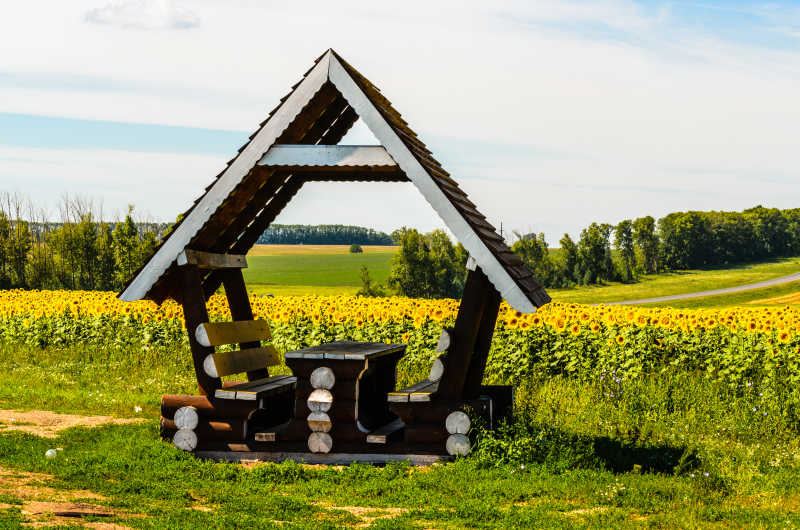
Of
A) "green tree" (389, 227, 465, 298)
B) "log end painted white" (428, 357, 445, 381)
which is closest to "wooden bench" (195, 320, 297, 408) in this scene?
"log end painted white" (428, 357, 445, 381)

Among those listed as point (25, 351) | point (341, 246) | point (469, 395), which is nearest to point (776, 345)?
point (469, 395)

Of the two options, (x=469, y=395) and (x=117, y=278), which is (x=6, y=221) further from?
(x=469, y=395)

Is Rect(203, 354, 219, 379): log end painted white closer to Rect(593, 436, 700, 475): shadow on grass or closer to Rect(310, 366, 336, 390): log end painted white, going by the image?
Rect(310, 366, 336, 390): log end painted white

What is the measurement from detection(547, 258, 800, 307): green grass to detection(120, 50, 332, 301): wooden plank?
31069mm

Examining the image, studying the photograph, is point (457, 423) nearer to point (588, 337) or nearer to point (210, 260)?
point (210, 260)

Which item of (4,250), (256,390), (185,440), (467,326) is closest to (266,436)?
(256,390)

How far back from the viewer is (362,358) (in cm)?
777

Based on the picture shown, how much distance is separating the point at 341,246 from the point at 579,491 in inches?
2768

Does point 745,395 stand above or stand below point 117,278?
below

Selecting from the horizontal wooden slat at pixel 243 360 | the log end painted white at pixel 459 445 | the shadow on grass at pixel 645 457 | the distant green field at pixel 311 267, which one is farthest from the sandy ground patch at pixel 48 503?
the distant green field at pixel 311 267

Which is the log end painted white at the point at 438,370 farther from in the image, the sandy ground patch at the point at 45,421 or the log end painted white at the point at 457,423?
the sandy ground patch at the point at 45,421

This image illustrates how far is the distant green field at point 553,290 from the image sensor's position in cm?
4059

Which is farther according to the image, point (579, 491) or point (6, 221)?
point (6, 221)

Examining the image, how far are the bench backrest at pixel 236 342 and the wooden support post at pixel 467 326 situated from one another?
7.19 ft
